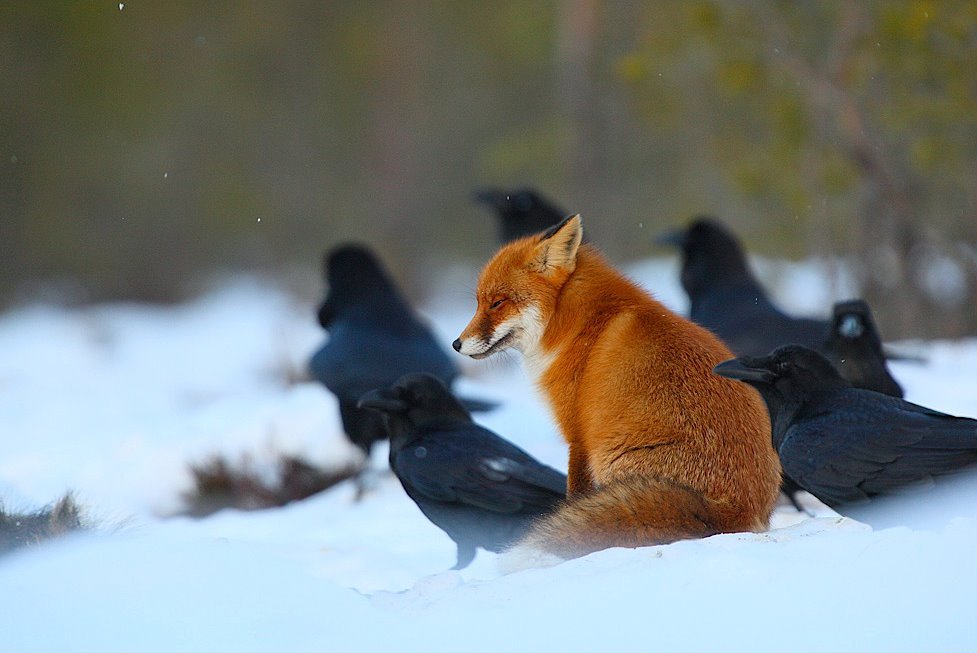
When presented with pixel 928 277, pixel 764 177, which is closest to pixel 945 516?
pixel 764 177

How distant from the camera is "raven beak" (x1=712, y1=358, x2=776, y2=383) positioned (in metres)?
4.24

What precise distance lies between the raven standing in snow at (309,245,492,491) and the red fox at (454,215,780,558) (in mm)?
2722

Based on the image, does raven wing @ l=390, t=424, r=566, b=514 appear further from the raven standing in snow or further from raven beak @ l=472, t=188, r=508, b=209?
raven beak @ l=472, t=188, r=508, b=209

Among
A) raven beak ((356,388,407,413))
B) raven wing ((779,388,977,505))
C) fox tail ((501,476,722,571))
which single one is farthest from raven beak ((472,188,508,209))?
fox tail ((501,476,722,571))

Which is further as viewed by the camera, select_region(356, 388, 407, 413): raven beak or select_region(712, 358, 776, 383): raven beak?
select_region(356, 388, 407, 413): raven beak

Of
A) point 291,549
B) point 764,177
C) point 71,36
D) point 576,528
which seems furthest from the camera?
point 71,36

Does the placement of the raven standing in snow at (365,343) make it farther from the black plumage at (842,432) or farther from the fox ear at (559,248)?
the black plumage at (842,432)

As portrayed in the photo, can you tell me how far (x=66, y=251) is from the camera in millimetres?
25594

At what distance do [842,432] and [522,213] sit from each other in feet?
17.6

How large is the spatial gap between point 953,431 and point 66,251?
81.6 ft

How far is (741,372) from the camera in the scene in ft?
14.0

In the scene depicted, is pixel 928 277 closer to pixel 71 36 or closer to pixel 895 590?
pixel 895 590

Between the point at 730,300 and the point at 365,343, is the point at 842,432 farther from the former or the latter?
the point at 365,343

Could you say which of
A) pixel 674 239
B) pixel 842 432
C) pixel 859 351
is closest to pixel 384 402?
pixel 842 432
